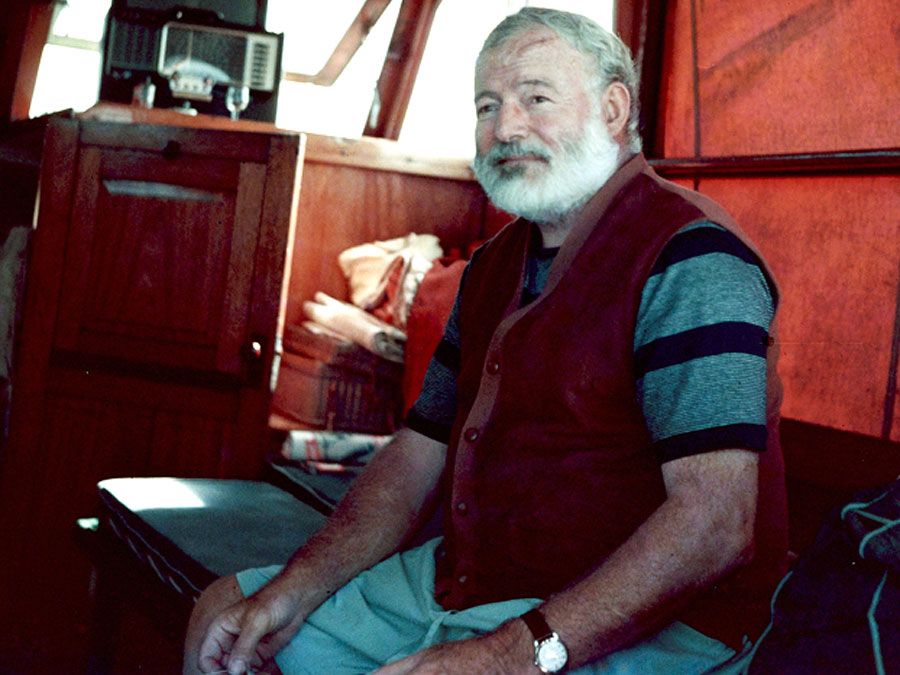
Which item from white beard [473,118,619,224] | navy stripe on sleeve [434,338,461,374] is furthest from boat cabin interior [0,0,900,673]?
white beard [473,118,619,224]

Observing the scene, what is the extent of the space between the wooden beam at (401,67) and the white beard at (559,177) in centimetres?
352

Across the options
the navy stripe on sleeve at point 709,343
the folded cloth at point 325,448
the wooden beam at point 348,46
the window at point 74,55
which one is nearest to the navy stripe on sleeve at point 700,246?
the navy stripe on sleeve at point 709,343

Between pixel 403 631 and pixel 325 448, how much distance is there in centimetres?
166

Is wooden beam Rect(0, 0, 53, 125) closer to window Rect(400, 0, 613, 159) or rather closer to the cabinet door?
window Rect(400, 0, 613, 159)

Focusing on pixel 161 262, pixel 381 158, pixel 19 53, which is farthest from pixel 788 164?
pixel 19 53

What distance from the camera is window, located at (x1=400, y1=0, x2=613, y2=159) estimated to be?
512 centimetres

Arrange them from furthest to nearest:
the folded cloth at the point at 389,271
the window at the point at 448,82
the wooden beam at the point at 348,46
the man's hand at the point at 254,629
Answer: the wooden beam at the point at 348,46 < the window at the point at 448,82 < the folded cloth at the point at 389,271 < the man's hand at the point at 254,629

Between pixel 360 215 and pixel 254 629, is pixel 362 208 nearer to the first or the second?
pixel 360 215

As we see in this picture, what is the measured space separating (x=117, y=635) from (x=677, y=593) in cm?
179

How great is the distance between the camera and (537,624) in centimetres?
129

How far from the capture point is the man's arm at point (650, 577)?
1285 mm

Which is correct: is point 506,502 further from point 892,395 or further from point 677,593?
point 892,395

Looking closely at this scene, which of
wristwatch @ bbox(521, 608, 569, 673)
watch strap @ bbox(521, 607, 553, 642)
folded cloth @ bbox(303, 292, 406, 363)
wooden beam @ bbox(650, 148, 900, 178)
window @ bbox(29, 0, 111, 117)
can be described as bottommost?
wristwatch @ bbox(521, 608, 569, 673)

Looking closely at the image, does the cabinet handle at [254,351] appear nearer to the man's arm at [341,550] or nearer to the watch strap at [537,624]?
the man's arm at [341,550]
